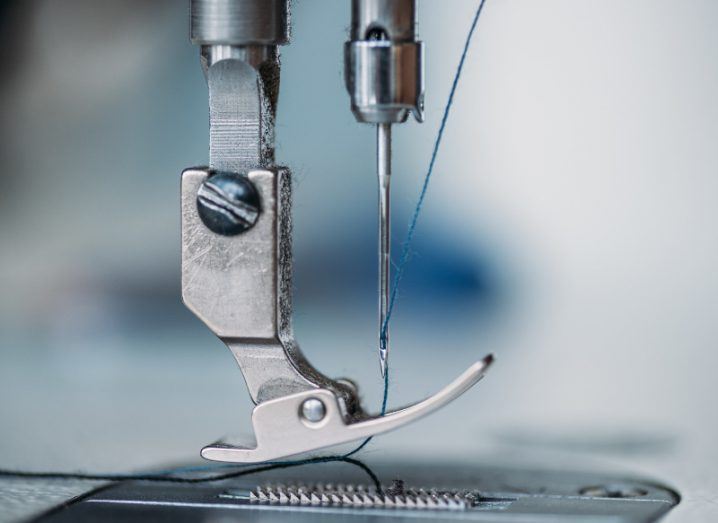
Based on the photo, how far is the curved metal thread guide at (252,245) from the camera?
137cm

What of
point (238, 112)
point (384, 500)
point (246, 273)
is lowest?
point (384, 500)

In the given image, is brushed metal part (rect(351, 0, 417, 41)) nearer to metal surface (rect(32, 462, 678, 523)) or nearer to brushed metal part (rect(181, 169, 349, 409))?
brushed metal part (rect(181, 169, 349, 409))

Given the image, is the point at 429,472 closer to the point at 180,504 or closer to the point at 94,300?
the point at 180,504

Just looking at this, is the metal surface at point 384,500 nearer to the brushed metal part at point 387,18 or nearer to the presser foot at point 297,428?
the presser foot at point 297,428

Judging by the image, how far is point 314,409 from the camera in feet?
4.58

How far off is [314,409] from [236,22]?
339 millimetres

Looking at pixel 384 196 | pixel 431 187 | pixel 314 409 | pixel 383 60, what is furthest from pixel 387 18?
pixel 431 187

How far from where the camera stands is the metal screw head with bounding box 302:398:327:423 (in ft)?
4.57

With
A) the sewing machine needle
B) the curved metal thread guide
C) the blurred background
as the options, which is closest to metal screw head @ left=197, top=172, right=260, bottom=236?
the curved metal thread guide

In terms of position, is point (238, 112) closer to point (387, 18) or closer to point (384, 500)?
point (387, 18)

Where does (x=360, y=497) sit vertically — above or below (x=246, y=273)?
below

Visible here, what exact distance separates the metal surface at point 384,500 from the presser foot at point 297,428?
52 millimetres

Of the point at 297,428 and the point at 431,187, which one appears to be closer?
the point at 297,428

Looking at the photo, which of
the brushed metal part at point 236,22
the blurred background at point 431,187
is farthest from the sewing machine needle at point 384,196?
the blurred background at point 431,187
